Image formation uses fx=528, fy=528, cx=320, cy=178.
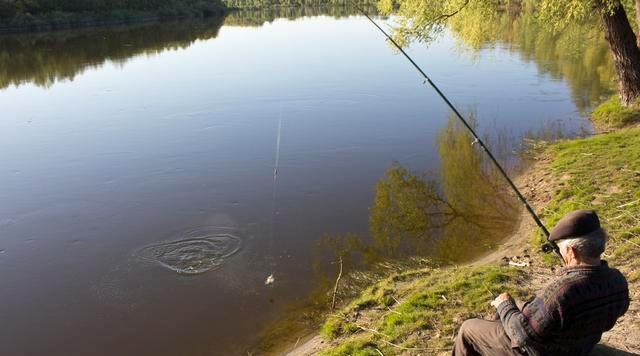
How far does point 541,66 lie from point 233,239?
20.2m

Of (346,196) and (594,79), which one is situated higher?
(594,79)

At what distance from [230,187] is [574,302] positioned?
955cm

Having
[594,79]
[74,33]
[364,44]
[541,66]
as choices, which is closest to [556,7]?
[594,79]

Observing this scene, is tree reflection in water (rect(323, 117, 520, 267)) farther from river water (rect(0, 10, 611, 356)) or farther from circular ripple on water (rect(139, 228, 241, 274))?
circular ripple on water (rect(139, 228, 241, 274))

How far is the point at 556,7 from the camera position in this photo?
12.7 m

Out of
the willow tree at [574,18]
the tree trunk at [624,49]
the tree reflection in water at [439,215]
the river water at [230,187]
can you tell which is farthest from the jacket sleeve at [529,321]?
the tree trunk at [624,49]

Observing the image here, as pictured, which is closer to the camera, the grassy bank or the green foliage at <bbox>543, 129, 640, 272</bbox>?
the green foliage at <bbox>543, 129, 640, 272</bbox>

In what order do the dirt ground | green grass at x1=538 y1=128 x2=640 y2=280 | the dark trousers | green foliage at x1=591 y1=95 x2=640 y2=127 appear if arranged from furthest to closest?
green foliage at x1=591 y1=95 x2=640 y2=127, green grass at x1=538 y1=128 x2=640 y2=280, the dirt ground, the dark trousers

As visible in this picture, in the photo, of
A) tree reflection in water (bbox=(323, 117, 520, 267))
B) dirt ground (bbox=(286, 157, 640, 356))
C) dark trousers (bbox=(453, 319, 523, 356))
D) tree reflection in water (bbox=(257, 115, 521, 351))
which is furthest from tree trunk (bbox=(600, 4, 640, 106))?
dark trousers (bbox=(453, 319, 523, 356))

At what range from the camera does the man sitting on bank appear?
9.89ft

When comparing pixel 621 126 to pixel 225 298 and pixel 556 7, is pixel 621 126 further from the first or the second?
pixel 225 298

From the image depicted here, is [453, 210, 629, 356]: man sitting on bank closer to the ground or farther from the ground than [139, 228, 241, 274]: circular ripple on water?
farther from the ground

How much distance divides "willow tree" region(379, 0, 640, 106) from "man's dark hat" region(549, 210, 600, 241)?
10.5 metres

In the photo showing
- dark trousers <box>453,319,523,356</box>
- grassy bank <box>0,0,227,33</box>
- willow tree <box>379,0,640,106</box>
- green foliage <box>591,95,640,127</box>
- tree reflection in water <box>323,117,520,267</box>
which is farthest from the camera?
grassy bank <box>0,0,227,33</box>
